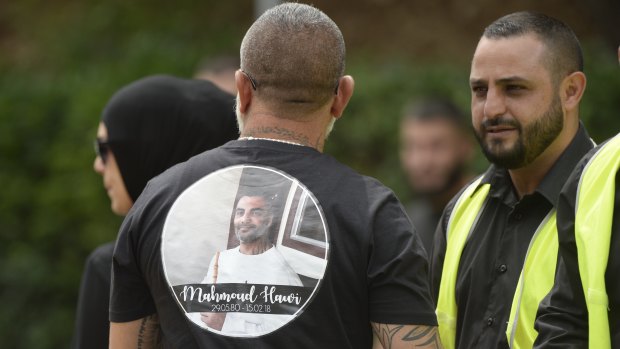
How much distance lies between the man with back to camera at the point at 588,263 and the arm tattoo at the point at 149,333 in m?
1.11

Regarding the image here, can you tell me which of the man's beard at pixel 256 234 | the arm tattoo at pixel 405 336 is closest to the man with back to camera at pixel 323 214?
the arm tattoo at pixel 405 336

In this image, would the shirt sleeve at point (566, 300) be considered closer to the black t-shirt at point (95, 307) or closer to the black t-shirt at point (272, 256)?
the black t-shirt at point (272, 256)

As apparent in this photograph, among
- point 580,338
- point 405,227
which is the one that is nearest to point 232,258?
point 405,227

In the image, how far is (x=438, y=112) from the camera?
621cm

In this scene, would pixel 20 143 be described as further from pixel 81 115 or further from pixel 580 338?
pixel 580 338

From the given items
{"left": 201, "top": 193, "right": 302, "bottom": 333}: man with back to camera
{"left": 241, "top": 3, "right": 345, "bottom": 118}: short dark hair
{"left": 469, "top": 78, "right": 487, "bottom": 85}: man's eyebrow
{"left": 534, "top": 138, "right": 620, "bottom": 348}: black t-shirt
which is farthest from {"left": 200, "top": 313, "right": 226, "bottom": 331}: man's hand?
{"left": 469, "top": 78, "right": 487, "bottom": 85}: man's eyebrow

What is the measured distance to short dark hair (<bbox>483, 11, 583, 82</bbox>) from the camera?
3.73 m

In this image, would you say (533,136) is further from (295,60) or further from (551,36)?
(295,60)

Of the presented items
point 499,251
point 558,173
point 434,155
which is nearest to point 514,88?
point 558,173

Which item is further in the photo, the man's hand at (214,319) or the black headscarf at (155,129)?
the black headscarf at (155,129)

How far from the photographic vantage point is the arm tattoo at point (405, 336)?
295 cm

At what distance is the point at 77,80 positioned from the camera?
9148 millimetres

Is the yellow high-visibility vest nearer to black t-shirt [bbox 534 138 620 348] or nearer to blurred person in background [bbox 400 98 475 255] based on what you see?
black t-shirt [bbox 534 138 620 348]

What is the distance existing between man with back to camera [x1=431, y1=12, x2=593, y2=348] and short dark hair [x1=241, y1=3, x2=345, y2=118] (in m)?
0.79
